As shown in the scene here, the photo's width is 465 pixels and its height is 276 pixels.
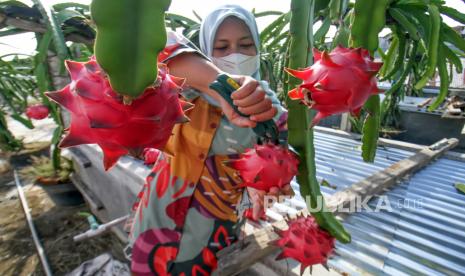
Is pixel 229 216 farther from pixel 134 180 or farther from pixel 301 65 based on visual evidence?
pixel 134 180

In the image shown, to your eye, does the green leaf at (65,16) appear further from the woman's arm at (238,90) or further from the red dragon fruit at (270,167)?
the red dragon fruit at (270,167)

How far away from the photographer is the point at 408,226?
1.24 metres

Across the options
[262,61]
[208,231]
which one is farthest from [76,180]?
[208,231]

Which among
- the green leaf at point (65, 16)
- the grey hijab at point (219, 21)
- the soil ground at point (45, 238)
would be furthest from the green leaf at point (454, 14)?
the soil ground at point (45, 238)

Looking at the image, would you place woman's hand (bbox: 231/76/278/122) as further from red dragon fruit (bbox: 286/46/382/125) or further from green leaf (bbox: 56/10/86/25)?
A: green leaf (bbox: 56/10/86/25)

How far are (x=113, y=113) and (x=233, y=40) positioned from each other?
0.64 meters

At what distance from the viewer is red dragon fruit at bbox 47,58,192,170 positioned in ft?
0.86

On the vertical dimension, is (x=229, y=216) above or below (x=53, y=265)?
above

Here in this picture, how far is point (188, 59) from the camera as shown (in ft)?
1.70

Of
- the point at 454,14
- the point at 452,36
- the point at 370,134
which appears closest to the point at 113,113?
the point at 370,134

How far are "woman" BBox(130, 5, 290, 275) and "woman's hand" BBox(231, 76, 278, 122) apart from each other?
1.40 feet

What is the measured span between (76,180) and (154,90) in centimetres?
340

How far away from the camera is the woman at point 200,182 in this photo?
0.83 meters

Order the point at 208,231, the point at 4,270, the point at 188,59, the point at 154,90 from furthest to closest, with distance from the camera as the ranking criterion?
the point at 4,270, the point at 208,231, the point at 188,59, the point at 154,90
